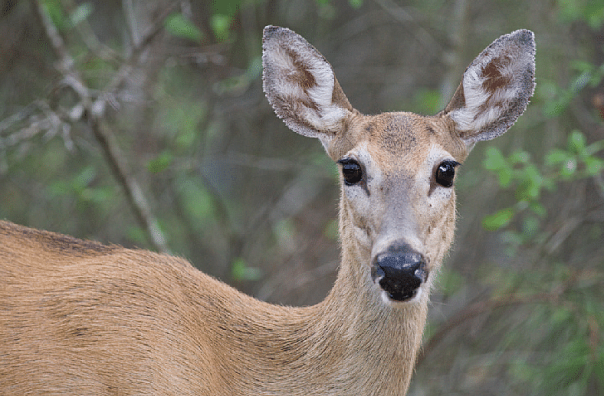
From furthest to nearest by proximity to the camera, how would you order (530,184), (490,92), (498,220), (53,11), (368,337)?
(53,11)
(498,220)
(530,184)
(490,92)
(368,337)

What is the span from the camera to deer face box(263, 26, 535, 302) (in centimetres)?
369

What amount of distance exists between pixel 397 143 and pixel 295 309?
140 centimetres

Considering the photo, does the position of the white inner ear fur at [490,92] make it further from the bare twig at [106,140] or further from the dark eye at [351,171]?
the bare twig at [106,140]

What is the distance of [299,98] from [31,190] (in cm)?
577

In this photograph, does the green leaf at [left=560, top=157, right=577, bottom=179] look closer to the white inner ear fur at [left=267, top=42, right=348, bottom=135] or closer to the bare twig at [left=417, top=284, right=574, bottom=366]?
the bare twig at [left=417, top=284, right=574, bottom=366]

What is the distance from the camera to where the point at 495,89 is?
4695 millimetres

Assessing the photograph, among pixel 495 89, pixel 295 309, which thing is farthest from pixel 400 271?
pixel 495 89

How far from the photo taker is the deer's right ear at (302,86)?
181 inches

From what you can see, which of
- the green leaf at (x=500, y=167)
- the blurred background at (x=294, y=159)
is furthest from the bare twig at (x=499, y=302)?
the green leaf at (x=500, y=167)

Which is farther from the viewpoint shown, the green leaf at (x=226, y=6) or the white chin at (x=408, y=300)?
the green leaf at (x=226, y=6)

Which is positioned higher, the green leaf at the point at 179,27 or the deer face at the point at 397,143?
the green leaf at the point at 179,27

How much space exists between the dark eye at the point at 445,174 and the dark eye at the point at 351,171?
1.52ft

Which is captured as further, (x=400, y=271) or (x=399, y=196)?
(x=399, y=196)

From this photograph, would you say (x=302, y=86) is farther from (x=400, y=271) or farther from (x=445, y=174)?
(x=400, y=271)
